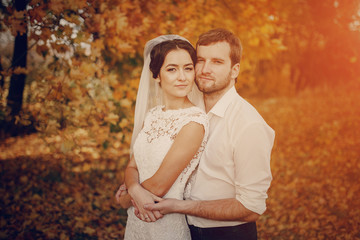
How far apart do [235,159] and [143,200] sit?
0.74m

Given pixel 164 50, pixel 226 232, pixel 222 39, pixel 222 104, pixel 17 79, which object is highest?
pixel 222 39

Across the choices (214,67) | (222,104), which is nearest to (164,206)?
(222,104)

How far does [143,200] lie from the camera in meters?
2.23

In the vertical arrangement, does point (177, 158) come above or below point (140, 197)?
above

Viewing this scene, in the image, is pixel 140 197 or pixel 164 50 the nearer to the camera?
pixel 140 197

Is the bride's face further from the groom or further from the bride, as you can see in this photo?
the groom

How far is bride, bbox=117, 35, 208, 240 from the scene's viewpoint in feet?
7.16

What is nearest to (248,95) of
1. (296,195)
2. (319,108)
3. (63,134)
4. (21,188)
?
(319,108)

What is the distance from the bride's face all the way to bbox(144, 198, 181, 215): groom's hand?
2.68 ft

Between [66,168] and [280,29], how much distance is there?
17.4 feet

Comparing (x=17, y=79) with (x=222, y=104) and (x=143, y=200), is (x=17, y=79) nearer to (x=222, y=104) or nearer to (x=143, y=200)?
(x=143, y=200)

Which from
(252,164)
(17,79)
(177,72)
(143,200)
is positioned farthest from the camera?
(17,79)

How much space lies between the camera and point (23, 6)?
13.5 feet

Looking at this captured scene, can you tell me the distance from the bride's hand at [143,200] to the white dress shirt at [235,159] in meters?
0.31
